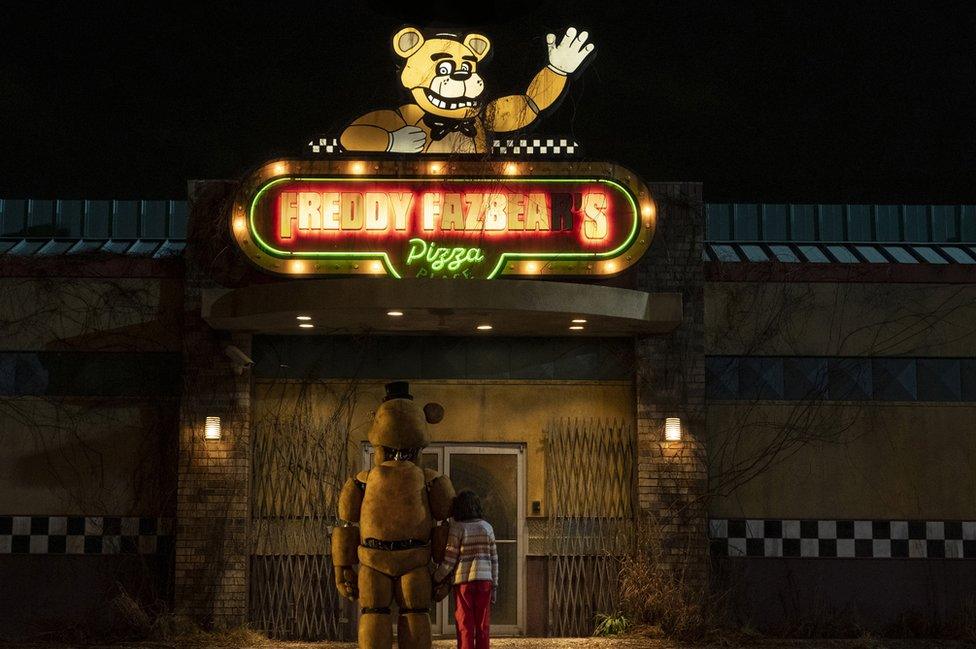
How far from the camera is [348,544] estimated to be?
390 inches

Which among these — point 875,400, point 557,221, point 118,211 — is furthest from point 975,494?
point 118,211

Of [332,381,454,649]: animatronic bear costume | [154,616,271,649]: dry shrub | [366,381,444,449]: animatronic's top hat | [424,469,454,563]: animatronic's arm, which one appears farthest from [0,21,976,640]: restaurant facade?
[424,469,454,563]: animatronic's arm

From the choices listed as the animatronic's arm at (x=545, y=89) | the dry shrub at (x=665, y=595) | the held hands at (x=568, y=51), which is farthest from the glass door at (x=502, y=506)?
the held hands at (x=568, y=51)

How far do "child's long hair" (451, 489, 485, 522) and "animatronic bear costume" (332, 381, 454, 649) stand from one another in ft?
0.20

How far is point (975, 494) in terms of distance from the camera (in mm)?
12656

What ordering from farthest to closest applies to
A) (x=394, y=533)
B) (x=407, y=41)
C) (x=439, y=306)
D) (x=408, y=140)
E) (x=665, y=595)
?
1. (x=407, y=41)
2. (x=408, y=140)
3. (x=665, y=595)
4. (x=439, y=306)
5. (x=394, y=533)

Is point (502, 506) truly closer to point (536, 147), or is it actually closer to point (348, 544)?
point (348, 544)

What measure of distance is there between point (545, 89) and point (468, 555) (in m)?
5.36

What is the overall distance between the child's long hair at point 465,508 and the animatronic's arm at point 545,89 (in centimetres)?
439

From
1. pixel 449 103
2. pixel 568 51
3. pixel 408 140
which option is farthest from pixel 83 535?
pixel 568 51

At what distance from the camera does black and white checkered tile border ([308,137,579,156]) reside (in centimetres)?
1236

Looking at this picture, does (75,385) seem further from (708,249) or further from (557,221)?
(708,249)

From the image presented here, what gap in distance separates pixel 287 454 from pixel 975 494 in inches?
298

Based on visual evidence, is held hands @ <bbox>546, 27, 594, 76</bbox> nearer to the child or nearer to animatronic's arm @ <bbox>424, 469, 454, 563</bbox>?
animatronic's arm @ <bbox>424, 469, 454, 563</bbox>
